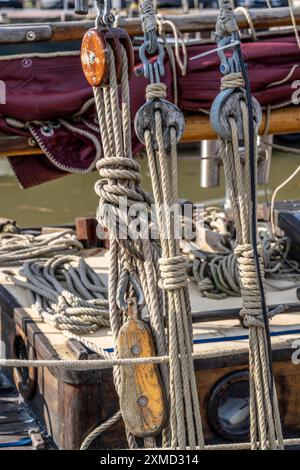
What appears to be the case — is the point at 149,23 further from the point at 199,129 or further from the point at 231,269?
the point at 231,269

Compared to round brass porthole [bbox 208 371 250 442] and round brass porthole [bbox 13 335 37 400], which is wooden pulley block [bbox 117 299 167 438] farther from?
round brass porthole [bbox 13 335 37 400]

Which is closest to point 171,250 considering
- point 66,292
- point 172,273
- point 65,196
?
point 172,273

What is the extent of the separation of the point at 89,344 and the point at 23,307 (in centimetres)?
59

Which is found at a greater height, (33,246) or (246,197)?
(246,197)

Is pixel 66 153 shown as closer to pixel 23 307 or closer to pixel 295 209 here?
pixel 23 307

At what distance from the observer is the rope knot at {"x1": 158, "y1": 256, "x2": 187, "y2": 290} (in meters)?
2.39

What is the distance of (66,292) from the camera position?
3801mm

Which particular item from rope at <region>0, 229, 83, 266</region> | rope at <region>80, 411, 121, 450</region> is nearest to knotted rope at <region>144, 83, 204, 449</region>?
rope at <region>80, 411, 121, 450</region>

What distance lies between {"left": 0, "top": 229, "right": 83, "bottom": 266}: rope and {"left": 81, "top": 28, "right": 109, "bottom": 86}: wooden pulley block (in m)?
2.07

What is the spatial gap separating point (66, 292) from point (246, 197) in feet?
5.12

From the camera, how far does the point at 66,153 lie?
3.89 m
